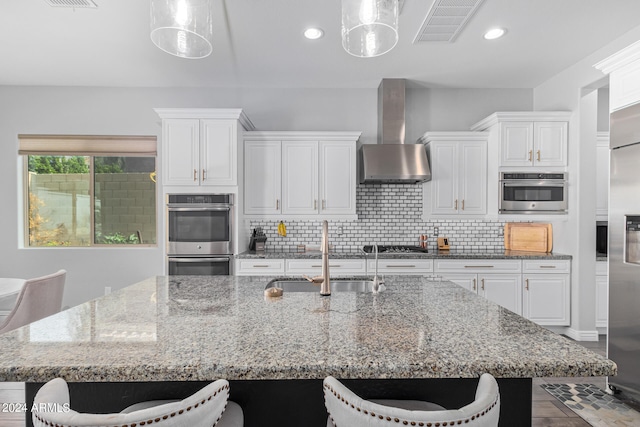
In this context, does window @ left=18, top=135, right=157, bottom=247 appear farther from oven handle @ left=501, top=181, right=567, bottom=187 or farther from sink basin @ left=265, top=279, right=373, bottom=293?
oven handle @ left=501, top=181, right=567, bottom=187

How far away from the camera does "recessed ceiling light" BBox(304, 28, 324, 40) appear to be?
2.98 metres

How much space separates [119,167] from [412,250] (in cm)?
383

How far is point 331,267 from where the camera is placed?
375cm

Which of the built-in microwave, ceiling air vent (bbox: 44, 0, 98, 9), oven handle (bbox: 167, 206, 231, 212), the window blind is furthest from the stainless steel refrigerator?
the window blind

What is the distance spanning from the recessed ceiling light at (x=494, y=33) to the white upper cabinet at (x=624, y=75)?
32.6 inches

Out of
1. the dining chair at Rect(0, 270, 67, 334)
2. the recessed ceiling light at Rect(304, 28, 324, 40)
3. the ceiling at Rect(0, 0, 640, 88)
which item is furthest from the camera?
the recessed ceiling light at Rect(304, 28, 324, 40)

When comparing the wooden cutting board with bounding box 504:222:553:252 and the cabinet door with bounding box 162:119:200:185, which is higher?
the cabinet door with bounding box 162:119:200:185

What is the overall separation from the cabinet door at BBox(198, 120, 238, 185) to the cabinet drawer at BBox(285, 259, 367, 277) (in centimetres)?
109

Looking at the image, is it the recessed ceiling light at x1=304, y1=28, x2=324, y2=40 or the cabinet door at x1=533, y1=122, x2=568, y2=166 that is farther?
the cabinet door at x1=533, y1=122, x2=568, y2=166

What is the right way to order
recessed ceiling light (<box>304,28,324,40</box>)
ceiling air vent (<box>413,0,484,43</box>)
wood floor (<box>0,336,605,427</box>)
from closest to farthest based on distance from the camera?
wood floor (<box>0,336,605,427</box>), ceiling air vent (<box>413,0,484,43</box>), recessed ceiling light (<box>304,28,324,40</box>)

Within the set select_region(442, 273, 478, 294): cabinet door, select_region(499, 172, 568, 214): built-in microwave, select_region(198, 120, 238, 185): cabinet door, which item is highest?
select_region(198, 120, 238, 185): cabinet door

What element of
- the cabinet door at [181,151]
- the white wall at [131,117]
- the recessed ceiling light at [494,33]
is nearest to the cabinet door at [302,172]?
the white wall at [131,117]

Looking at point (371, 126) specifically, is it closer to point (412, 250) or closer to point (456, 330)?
point (412, 250)

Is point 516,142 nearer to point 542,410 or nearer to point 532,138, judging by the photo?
point 532,138
